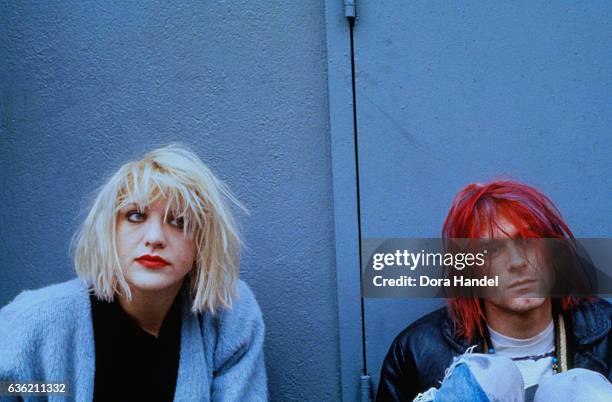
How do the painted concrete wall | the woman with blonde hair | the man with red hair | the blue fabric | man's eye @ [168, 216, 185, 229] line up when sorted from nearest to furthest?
the blue fabric, the woman with blonde hair, man's eye @ [168, 216, 185, 229], the man with red hair, the painted concrete wall

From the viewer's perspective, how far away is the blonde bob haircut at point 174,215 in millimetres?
1907

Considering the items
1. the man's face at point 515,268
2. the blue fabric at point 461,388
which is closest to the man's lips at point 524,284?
the man's face at point 515,268

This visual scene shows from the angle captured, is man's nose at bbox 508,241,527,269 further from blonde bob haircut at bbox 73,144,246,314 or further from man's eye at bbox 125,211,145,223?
man's eye at bbox 125,211,145,223

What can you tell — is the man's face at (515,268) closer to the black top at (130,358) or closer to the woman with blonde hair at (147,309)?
the woman with blonde hair at (147,309)

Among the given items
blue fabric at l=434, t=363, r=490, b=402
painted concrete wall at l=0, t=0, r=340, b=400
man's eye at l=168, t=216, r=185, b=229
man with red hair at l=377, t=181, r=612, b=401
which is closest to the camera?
blue fabric at l=434, t=363, r=490, b=402

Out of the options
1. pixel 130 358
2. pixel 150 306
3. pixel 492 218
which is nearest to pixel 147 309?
pixel 150 306

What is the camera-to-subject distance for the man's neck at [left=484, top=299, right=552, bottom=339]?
2090mm

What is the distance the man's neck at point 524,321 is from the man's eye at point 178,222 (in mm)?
1075

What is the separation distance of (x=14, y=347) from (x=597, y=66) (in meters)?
2.17

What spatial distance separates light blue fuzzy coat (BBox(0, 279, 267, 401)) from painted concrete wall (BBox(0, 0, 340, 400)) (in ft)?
1.06

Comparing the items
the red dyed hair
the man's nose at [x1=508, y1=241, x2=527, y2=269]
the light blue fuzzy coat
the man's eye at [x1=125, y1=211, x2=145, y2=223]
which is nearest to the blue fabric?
the red dyed hair

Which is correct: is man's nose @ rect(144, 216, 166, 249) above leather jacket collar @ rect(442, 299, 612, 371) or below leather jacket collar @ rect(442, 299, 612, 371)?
above

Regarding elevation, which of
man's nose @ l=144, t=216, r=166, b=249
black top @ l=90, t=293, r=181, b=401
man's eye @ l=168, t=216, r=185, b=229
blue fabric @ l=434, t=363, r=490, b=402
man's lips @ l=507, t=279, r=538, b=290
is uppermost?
man's eye @ l=168, t=216, r=185, b=229

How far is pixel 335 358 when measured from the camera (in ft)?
7.89
